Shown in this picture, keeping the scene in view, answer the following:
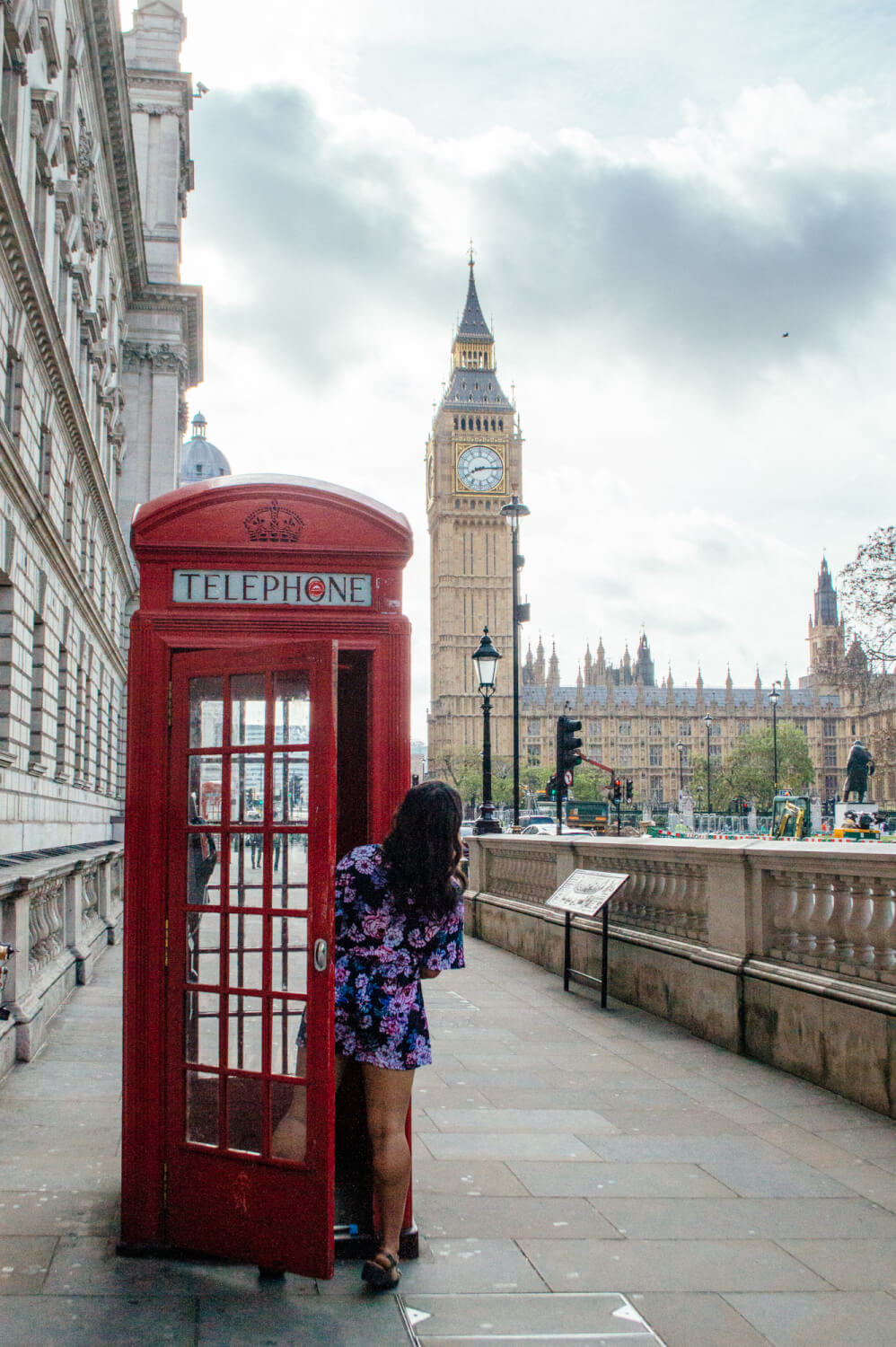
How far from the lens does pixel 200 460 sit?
10938 centimetres

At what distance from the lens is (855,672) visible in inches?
1538

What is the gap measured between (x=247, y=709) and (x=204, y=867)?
63cm

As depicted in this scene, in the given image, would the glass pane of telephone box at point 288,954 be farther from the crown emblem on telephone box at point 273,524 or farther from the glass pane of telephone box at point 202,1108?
the crown emblem on telephone box at point 273,524

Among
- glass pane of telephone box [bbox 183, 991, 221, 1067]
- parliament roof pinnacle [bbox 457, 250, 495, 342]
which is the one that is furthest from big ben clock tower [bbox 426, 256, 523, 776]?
glass pane of telephone box [bbox 183, 991, 221, 1067]

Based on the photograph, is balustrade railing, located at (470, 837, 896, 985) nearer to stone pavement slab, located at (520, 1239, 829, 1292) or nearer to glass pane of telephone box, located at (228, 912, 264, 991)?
stone pavement slab, located at (520, 1239, 829, 1292)

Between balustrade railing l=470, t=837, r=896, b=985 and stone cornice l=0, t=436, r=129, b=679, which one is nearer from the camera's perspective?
balustrade railing l=470, t=837, r=896, b=985

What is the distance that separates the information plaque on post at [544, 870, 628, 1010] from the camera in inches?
404

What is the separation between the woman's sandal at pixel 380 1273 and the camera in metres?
4.17

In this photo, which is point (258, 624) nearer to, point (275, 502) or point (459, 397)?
point (275, 502)

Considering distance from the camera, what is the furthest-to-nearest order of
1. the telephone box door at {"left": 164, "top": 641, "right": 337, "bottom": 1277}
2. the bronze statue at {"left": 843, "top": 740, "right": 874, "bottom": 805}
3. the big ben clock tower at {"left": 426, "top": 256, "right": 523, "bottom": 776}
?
1. the big ben clock tower at {"left": 426, "top": 256, "right": 523, "bottom": 776}
2. the bronze statue at {"left": 843, "top": 740, "right": 874, "bottom": 805}
3. the telephone box door at {"left": 164, "top": 641, "right": 337, "bottom": 1277}

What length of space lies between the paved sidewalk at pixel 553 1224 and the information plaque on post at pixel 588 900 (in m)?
2.05

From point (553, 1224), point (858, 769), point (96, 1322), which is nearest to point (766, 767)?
point (858, 769)

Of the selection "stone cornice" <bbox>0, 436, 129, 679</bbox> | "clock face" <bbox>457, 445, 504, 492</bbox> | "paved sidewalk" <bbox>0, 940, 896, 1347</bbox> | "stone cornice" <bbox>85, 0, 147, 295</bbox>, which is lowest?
"paved sidewalk" <bbox>0, 940, 896, 1347</bbox>

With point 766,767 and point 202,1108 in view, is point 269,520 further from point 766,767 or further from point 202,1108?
point 766,767
